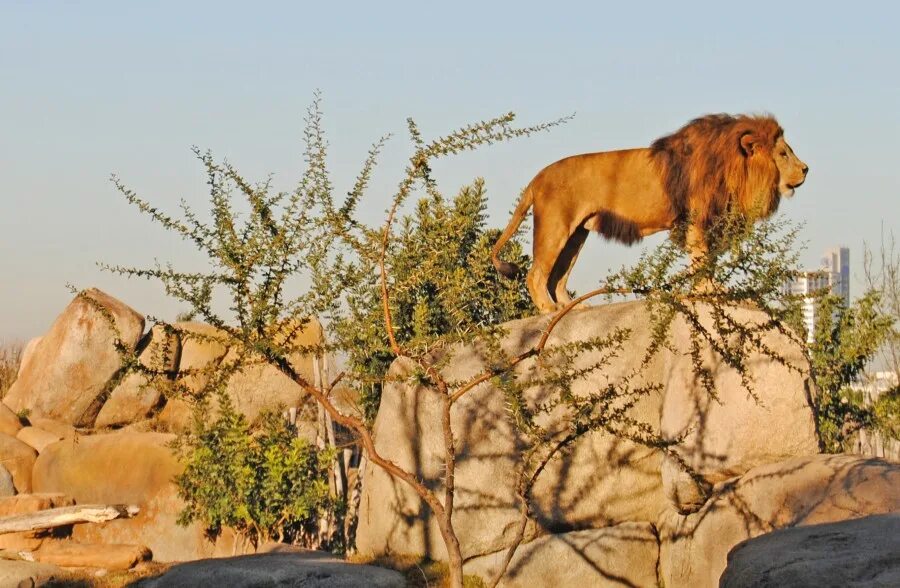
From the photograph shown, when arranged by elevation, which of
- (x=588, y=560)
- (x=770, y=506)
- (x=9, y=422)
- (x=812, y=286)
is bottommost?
(x=588, y=560)

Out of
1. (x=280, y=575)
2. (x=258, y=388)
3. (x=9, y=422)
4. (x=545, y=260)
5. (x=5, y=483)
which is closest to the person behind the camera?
(x=280, y=575)

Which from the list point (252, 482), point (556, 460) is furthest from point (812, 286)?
point (252, 482)

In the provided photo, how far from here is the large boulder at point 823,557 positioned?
19.7ft

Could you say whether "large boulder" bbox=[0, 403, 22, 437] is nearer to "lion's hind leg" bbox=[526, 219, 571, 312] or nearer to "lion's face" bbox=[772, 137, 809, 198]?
"lion's hind leg" bbox=[526, 219, 571, 312]

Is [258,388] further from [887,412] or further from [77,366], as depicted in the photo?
[887,412]

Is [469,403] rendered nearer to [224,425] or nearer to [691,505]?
[691,505]

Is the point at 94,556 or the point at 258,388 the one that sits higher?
the point at 258,388

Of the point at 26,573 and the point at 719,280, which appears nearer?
the point at 719,280

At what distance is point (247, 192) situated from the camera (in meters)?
9.59

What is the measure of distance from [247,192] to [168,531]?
24.4ft

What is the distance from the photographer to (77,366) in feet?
62.8

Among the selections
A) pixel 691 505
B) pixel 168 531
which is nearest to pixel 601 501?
pixel 691 505

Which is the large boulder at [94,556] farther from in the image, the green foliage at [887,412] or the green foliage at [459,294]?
the green foliage at [887,412]

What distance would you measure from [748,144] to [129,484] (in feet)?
30.2
